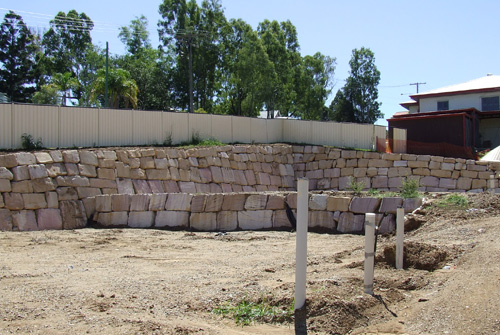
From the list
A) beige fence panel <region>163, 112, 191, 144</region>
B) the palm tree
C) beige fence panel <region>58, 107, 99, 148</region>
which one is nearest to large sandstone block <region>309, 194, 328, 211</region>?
beige fence panel <region>58, 107, 99, 148</region>

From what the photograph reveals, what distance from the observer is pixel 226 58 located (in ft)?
138

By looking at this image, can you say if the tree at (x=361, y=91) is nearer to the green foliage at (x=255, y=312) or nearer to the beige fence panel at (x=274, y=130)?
the beige fence panel at (x=274, y=130)

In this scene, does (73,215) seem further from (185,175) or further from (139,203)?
(185,175)

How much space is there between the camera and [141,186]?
1827 cm

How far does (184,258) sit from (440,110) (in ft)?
97.8

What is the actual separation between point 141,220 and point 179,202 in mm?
1179

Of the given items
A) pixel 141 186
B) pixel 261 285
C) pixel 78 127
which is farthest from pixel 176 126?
pixel 261 285

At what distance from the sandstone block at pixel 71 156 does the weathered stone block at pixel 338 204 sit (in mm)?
8468

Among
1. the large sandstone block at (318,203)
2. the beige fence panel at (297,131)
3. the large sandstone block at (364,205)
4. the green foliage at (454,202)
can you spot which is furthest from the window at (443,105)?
the large sandstone block at (364,205)

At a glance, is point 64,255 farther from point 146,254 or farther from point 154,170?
point 154,170

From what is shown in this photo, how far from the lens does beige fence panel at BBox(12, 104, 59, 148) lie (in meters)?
16.8

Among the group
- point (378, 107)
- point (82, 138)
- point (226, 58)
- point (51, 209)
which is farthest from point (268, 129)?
point (378, 107)

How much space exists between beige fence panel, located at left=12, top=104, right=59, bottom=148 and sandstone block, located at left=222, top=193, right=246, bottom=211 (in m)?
7.49

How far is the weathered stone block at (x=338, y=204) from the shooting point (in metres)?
12.2
